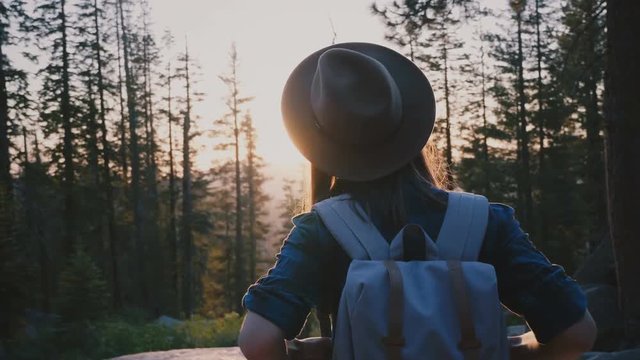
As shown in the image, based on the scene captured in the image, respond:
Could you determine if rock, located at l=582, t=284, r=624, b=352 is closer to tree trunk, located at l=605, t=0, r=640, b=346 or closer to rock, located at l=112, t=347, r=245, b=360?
tree trunk, located at l=605, t=0, r=640, b=346

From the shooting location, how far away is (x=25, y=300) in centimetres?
1071

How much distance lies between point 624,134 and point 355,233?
670 centimetres

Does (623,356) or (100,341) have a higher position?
(623,356)

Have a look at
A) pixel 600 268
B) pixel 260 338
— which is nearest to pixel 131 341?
pixel 600 268

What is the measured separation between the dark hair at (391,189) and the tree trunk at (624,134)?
20.4ft

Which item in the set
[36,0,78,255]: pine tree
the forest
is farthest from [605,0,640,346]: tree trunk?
[36,0,78,255]: pine tree

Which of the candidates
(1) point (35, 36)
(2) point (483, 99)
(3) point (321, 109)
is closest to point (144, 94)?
(1) point (35, 36)

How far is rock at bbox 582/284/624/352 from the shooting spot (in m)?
9.67

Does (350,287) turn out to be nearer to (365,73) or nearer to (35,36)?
(365,73)

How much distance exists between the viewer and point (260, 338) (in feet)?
5.01

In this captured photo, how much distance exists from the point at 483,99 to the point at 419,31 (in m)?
25.0

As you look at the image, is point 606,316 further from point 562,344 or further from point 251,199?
point 251,199

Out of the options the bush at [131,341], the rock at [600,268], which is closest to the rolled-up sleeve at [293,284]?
the bush at [131,341]

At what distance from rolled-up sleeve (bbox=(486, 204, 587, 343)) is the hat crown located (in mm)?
401
